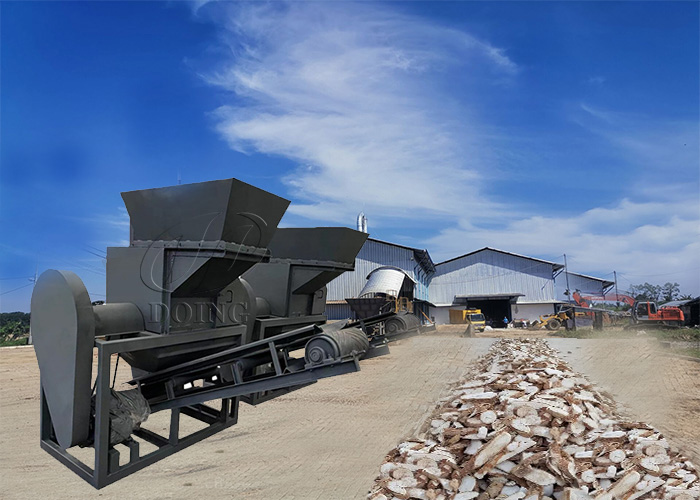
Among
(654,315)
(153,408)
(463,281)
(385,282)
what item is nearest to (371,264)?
(385,282)

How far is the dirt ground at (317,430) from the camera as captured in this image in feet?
17.8

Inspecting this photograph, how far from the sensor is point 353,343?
14.6ft

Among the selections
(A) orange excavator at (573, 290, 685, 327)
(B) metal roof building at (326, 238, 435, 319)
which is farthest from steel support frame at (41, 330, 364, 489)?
(A) orange excavator at (573, 290, 685, 327)

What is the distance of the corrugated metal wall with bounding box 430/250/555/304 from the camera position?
111 feet

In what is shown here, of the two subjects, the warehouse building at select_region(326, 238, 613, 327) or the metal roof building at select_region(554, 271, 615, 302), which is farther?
→ the metal roof building at select_region(554, 271, 615, 302)

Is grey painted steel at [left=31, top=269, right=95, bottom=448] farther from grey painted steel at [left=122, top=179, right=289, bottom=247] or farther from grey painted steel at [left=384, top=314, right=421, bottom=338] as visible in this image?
grey painted steel at [left=384, top=314, right=421, bottom=338]

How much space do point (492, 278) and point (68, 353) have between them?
1291 inches

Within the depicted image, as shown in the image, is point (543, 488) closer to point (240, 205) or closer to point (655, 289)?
point (240, 205)

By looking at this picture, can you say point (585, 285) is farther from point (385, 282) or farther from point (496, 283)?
point (385, 282)

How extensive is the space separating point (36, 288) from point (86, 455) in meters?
1.76

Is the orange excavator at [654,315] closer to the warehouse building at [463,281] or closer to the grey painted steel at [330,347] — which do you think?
the warehouse building at [463,281]

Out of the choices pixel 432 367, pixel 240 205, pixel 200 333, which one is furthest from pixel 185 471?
pixel 432 367

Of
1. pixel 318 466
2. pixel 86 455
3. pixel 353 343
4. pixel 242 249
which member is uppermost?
pixel 242 249

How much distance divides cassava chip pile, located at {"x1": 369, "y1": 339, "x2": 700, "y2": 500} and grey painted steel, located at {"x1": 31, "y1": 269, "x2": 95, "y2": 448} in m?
3.09
